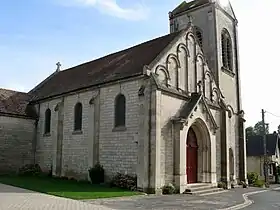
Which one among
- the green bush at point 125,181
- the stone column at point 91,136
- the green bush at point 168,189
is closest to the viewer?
the green bush at point 168,189

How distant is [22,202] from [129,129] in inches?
333

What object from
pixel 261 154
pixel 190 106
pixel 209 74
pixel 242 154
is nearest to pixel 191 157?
pixel 190 106

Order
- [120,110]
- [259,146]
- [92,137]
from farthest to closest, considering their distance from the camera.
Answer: [259,146], [92,137], [120,110]

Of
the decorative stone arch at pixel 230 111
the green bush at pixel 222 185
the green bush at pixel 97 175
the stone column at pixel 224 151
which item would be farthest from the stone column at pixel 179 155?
the decorative stone arch at pixel 230 111

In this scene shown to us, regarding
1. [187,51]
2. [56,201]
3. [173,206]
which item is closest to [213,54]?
[187,51]

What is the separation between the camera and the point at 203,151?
74.6 feet

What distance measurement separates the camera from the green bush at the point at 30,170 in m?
26.0

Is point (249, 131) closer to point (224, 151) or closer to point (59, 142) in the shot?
point (224, 151)

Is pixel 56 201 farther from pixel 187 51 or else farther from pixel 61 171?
pixel 187 51

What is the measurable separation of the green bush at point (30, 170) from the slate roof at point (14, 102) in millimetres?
4395

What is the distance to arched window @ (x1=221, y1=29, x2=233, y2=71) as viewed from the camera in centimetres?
2847

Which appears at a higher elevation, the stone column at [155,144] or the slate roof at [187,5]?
the slate roof at [187,5]

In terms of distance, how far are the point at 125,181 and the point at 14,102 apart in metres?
15.3

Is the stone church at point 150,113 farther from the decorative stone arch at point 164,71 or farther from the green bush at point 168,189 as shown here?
the green bush at point 168,189
